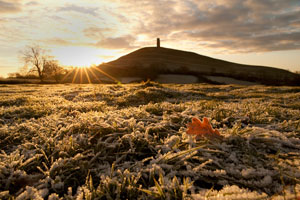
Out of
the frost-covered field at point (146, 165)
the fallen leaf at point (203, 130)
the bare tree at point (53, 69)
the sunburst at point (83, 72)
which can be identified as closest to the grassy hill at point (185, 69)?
the sunburst at point (83, 72)

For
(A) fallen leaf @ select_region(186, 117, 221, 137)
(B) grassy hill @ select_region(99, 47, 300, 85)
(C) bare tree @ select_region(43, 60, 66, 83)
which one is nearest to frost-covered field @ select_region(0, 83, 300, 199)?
(A) fallen leaf @ select_region(186, 117, 221, 137)

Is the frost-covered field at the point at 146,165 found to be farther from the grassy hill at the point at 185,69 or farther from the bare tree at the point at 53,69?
the bare tree at the point at 53,69

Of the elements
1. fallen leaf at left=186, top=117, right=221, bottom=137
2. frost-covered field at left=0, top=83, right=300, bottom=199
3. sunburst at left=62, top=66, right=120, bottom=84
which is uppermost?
sunburst at left=62, top=66, right=120, bottom=84

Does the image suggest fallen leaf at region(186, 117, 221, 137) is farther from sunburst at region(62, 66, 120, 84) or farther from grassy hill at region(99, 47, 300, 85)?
sunburst at region(62, 66, 120, 84)

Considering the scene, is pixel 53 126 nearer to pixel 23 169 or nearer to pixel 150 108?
pixel 23 169

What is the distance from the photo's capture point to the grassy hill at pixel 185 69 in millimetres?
43506

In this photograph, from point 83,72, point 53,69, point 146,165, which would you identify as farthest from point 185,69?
point 146,165

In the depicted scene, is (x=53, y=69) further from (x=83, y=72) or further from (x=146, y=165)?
(x=146, y=165)

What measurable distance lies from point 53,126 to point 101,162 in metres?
→ 1.40

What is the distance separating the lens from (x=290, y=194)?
1.17m

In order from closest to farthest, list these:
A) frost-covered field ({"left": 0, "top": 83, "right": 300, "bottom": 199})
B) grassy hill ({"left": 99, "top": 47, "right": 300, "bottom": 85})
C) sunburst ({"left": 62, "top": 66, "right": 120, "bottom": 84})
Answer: frost-covered field ({"left": 0, "top": 83, "right": 300, "bottom": 199}), grassy hill ({"left": 99, "top": 47, "right": 300, "bottom": 85}), sunburst ({"left": 62, "top": 66, "right": 120, "bottom": 84})

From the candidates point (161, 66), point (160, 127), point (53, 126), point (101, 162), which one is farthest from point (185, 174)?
point (161, 66)

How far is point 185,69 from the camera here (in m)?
51.4

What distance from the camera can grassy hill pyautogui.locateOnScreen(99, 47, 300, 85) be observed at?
4351cm
